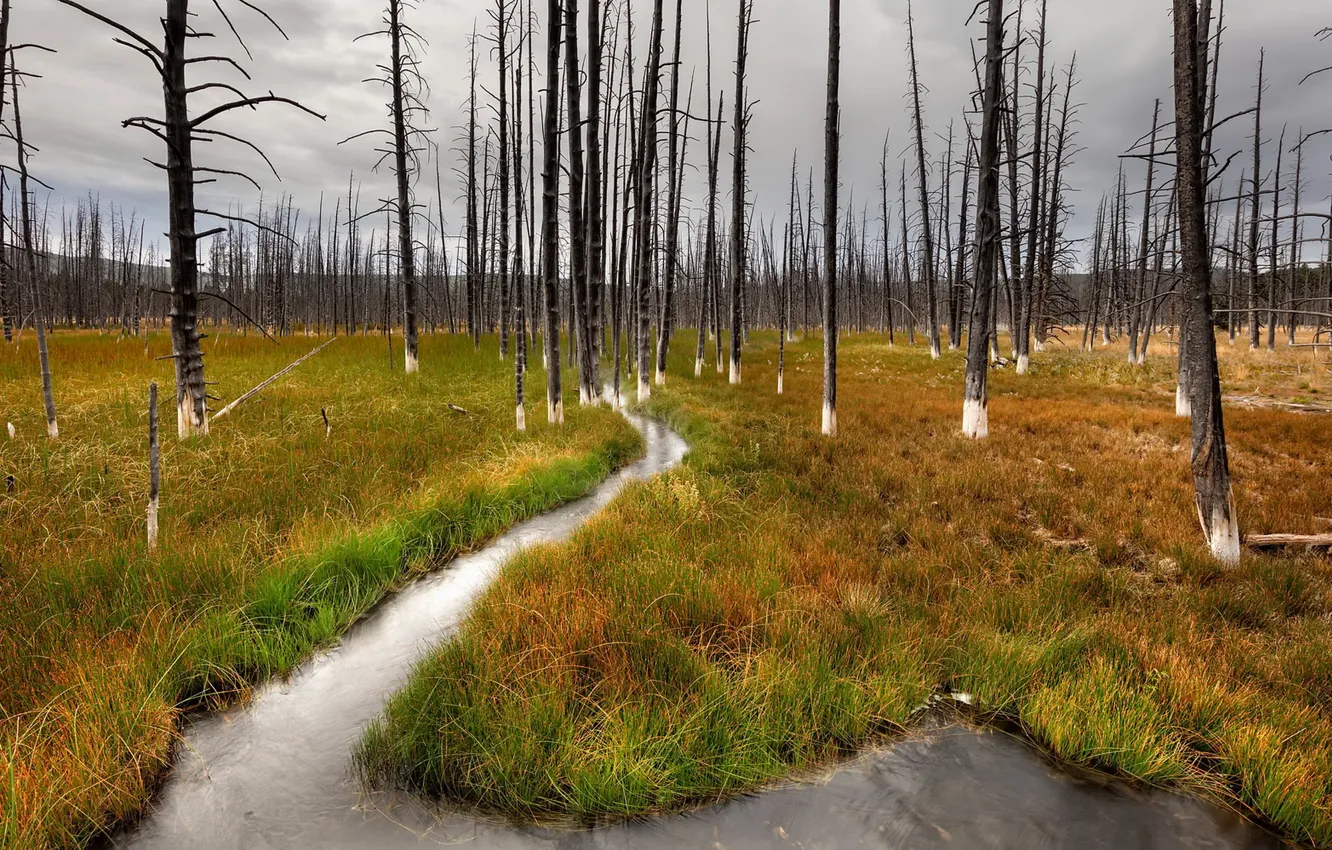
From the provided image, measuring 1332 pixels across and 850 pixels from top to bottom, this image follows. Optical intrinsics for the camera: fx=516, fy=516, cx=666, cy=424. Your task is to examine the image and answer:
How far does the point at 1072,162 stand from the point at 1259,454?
22.8m

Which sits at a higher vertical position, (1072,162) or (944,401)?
(1072,162)

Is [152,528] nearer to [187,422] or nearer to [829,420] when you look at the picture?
[187,422]

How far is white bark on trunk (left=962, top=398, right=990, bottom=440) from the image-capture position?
36.0ft

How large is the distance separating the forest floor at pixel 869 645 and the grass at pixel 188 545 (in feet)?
4.51

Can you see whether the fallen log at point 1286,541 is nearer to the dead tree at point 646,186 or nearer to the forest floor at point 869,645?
the forest floor at point 869,645

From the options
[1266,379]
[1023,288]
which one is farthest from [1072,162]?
[1266,379]

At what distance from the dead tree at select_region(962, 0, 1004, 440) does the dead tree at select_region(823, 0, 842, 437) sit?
9.34 ft

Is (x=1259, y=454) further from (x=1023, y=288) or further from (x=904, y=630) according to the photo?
(x=1023, y=288)

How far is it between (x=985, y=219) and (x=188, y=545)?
46.2 ft

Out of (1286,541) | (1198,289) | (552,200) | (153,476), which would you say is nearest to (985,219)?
(1198,289)

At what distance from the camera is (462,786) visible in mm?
2998

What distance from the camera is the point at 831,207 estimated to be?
10961 millimetres

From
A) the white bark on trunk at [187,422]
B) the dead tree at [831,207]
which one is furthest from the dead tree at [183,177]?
the dead tree at [831,207]

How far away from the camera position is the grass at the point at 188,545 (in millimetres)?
2898
